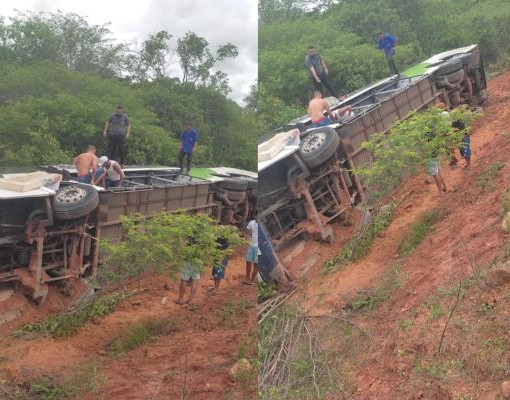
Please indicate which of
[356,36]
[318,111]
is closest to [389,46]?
[356,36]

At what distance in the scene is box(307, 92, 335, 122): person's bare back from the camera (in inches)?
105

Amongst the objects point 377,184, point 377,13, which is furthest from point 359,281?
point 377,13

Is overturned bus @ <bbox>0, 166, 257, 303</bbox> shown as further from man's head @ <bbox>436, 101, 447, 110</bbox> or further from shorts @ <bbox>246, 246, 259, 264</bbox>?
man's head @ <bbox>436, 101, 447, 110</bbox>

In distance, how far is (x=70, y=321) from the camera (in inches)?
79.0

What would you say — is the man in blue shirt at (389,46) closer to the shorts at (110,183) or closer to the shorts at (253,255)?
the shorts at (253,255)

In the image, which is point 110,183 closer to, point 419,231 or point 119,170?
point 119,170

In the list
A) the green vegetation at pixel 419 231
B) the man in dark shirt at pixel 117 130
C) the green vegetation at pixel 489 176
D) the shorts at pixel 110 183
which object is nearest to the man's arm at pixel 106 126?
the man in dark shirt at pixel 117 130

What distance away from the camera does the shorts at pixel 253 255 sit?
2164mm

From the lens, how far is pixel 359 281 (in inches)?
84.7

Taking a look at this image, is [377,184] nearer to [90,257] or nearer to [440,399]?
[440,399]

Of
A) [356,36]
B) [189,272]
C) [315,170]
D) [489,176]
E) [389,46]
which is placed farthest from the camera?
[389,46]

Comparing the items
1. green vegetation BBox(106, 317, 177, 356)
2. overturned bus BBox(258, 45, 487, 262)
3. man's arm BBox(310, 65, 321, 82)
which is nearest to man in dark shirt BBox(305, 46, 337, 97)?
man's arm BBox(310, 65, 321, 82)

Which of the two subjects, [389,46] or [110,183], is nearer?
[110,183]

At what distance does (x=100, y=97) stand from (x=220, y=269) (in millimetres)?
952
